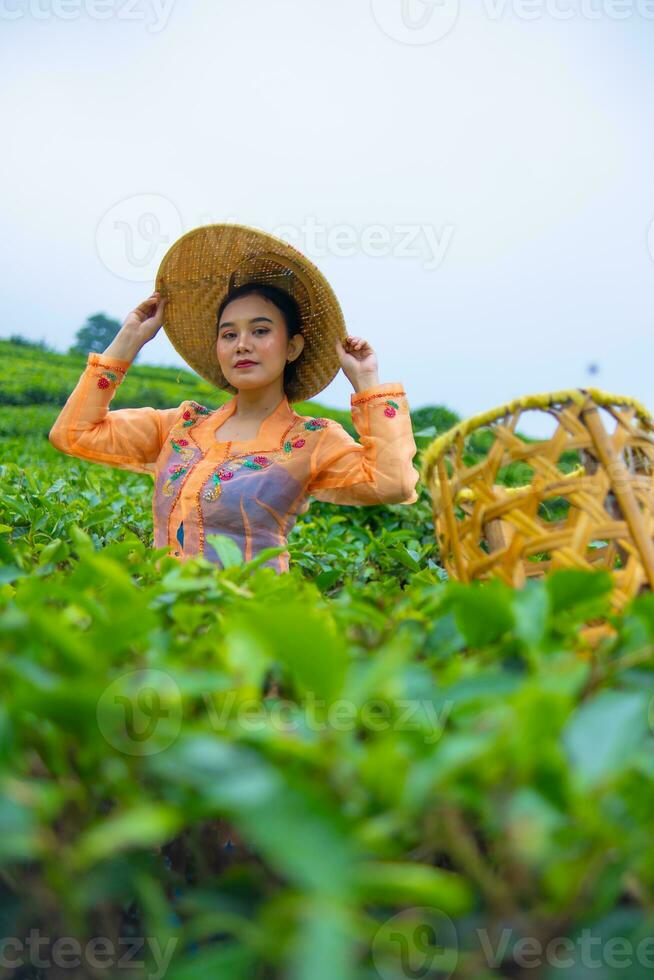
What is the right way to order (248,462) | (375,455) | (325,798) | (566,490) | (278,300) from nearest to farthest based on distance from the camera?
(325,798), (566,490), (375,455), (248,462), (278,300)

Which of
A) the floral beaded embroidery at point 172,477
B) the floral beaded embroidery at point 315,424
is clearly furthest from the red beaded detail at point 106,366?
the floral beaded embroidery at point 315,424

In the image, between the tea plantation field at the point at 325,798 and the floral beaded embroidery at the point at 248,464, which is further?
the floral beaded embroidery at the point at 248,464

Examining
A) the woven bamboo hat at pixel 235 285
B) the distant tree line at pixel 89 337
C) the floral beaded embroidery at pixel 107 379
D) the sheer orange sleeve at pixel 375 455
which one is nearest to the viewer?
the sheer orange sleeve at pixel 375 455

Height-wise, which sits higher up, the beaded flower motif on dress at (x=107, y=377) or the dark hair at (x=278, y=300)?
the dark hair at (x=278, y=300)

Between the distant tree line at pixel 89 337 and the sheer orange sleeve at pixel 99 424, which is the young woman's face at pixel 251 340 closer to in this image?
the sheer orange sleeve at pixel 99 424

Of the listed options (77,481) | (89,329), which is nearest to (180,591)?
(77,481)

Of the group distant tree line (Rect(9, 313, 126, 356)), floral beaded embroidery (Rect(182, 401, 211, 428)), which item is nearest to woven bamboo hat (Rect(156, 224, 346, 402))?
floral beaded embroidery (Rect(182, 401, 211, 428))

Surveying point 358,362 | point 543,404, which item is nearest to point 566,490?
point 543,404

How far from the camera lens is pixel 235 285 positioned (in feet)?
7.01

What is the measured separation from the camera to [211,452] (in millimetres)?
2064

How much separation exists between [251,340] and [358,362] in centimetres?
27

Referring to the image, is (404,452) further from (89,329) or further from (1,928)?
(89,329)

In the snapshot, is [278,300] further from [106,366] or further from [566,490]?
[566,490]

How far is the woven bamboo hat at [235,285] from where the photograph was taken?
2021 mm
